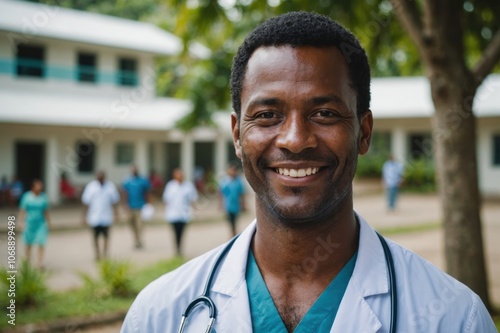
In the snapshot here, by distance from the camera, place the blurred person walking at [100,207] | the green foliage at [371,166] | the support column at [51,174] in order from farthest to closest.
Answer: the green foliage at [371,166] → the support column at [51,174] → the blurred person walking at [100,207]

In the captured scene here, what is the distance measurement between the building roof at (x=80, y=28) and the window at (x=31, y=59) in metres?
0.86

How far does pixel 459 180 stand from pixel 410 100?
65.7ft

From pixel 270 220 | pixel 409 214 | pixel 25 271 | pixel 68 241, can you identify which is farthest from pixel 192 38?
pixel 409 214

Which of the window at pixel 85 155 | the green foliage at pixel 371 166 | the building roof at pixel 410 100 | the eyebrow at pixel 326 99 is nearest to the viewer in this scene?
the eyebrow at pixel 326 99

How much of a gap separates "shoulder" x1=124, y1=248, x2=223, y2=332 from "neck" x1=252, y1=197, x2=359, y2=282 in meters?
0.27

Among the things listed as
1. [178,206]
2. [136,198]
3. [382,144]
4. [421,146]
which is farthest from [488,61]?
[382,144]

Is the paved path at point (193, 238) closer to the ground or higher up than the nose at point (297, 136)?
closer to the ground

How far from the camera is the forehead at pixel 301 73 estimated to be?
1.71 m

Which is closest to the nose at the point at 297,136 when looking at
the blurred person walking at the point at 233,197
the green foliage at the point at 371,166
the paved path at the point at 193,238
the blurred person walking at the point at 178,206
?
the paved path at the point at 193,238

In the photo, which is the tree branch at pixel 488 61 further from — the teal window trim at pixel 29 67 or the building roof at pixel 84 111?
the teal window trim at pixel 29 67

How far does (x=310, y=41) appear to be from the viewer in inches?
69.0

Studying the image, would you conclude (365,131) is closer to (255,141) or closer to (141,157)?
(255,141)

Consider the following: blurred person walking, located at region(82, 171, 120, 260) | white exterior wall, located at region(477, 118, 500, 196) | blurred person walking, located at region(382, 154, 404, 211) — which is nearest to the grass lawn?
blurred person walking, located at region(82, 171, 120, 260)

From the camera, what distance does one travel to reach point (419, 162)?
24203 mm
